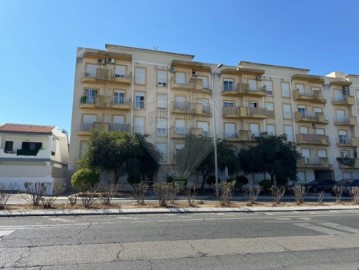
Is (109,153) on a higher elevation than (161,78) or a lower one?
lower

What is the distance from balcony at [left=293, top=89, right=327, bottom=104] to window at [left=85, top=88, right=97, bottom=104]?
84.6 feet

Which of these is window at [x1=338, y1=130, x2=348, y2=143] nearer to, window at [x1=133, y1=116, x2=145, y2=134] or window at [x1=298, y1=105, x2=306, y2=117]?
window at [x1=298, y1=105, x2=306, y2=117]

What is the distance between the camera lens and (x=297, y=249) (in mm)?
6414

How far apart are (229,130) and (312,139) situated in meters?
11.1

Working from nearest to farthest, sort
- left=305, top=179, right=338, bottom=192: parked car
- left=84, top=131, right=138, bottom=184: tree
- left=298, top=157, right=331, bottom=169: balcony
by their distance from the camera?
left=84, top=131, right=138, bottom=184: tree < left=305, top=179, right=338, bottom=192: parked car < left=298, top=157, right=331, bottom=169: balcony

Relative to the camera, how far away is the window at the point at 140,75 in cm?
3478

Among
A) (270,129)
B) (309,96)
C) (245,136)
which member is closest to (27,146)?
(245,136)

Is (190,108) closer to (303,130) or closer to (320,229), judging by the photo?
(303,130)

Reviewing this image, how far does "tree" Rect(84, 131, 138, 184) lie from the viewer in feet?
84.3

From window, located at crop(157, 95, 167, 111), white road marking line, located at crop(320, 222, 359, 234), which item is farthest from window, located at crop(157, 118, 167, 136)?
white road marking line, located at crop(320, 222, 359, 234)

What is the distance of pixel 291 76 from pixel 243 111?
33.0 ft

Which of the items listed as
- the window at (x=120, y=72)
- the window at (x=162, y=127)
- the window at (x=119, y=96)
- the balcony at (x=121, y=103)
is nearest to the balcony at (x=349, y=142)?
the window at (x=162, y=127)

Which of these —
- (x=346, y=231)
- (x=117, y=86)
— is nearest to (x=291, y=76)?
(x=117, y=86)

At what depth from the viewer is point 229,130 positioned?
3653cm
